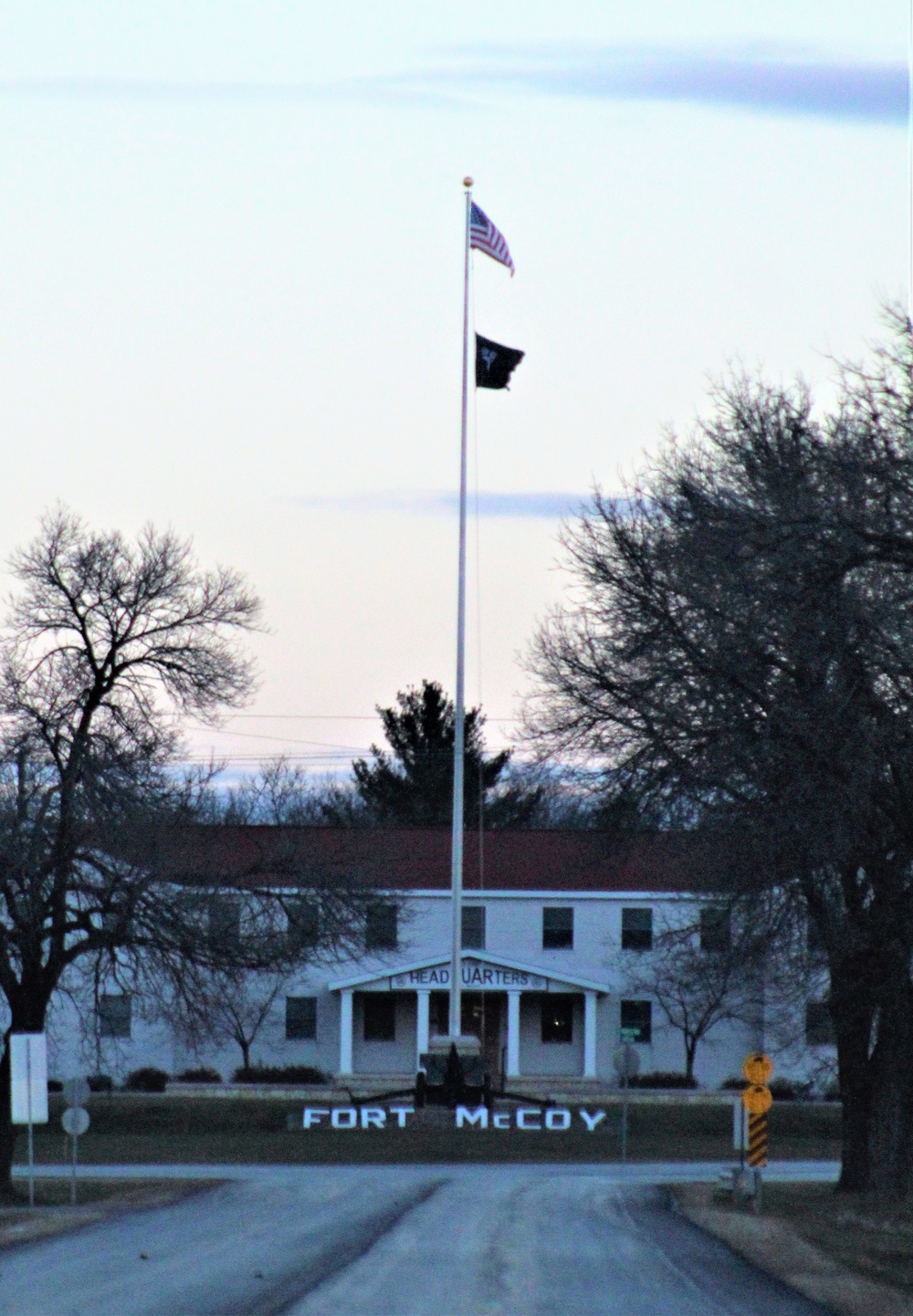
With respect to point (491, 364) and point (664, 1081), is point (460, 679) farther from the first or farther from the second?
point (664, 1081)

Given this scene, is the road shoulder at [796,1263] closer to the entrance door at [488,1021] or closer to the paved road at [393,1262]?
the paved road at [393,1262]

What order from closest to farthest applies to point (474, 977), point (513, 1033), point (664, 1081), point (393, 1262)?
point (393, 1262) < point (664, 1081) < point (474, 977) < point (513, 1033)

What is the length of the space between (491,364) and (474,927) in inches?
960

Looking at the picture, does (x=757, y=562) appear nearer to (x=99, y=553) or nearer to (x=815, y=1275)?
(x=815, y=1275)

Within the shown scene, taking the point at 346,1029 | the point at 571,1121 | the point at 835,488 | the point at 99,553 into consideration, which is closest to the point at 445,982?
the point at 346,1029

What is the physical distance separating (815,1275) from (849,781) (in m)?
5.19

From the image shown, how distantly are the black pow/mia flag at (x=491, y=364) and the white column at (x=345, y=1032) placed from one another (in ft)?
79.2

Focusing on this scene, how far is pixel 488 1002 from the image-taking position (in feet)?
201

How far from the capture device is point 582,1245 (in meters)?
19.2

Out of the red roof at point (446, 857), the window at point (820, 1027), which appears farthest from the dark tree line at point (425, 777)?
the window at point (820, 1027)

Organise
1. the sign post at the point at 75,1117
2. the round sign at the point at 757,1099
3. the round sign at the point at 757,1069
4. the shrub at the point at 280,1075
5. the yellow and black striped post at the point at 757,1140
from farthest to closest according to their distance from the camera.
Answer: the shrub at the point at 280,1075 < the sign post at the point at 75,1117 < the yellow and black striped post at the point at 757,1140 < the round sign at the point at 757,1099 < the round sign at the point at 757,1069

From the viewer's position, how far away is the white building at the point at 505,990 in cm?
5812

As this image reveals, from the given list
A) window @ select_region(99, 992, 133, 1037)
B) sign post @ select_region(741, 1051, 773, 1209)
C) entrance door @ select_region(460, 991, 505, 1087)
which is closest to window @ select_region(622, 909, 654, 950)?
entrance door @ select_region(460, 991, 505, 1087)

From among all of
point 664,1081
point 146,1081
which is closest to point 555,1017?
point 664,1081
